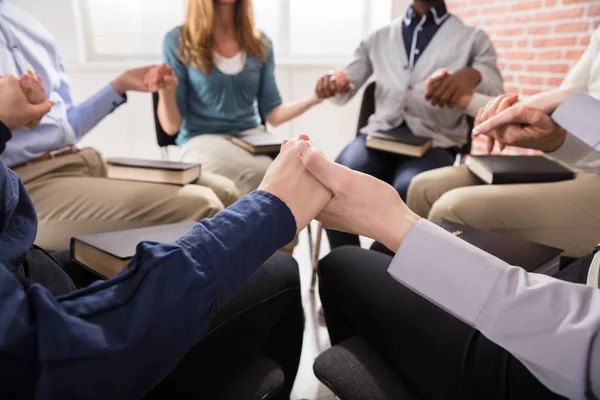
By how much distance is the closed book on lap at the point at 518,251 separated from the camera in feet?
2.81

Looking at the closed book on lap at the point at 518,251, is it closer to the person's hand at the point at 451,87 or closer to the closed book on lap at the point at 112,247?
the closed book on lap at the point at 112,247

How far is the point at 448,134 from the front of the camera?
1.87m

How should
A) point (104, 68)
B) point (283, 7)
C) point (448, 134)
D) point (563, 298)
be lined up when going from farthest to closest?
point (283, 7) → point (104, 68) → point (448, 134) → point (563, 298)

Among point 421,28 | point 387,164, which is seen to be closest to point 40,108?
point 387,164

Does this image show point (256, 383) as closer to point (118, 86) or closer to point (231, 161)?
point (231, 161)

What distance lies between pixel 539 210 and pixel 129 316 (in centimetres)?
108

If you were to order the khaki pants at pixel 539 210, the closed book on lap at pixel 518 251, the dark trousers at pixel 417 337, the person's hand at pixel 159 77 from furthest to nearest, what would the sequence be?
the person's hand at pixel 159 77
the khaki pants at pixel 539 210
the closed book on lap at pixel 518 251
the dark trousers at pixel 417 337

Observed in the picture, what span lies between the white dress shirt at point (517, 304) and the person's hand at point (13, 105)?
946 millimetres

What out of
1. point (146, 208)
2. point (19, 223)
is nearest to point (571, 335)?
point (19, 223)

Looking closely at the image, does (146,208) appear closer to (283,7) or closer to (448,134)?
(448,134)

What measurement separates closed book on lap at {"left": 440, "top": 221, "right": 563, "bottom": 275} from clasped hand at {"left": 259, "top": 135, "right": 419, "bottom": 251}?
31 centimetres

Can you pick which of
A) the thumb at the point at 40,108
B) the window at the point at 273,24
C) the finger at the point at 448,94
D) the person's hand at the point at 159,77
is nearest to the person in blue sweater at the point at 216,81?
the person's hand at the point at 159,77

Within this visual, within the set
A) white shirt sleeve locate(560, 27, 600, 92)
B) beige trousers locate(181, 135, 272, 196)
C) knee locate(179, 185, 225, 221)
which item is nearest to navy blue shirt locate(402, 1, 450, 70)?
white shirt sleeve locate(560, 27, 600, 92)

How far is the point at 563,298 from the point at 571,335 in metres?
0.05
